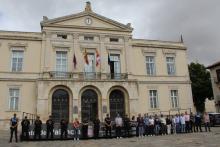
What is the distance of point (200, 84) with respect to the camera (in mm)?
44812

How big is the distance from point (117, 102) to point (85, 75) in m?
4.36

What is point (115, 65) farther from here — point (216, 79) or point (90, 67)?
point (216, 79)

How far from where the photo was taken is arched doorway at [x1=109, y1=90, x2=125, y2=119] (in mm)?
28031

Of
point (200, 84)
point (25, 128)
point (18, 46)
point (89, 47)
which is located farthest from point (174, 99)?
point (25, 128)

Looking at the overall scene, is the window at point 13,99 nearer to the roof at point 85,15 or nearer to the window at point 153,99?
Answer: the roof at point 85,15

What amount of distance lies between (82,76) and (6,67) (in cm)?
743

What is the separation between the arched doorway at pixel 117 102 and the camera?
2803 cm

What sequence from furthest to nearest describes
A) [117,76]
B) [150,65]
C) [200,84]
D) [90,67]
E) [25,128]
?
1. [200,84]
2. [150,65]
3. [117,76]
4. [90,67]
5. [25,128]

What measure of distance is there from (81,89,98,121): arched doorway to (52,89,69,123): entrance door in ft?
5.23

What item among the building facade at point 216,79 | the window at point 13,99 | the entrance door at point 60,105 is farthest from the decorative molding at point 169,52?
the window at point 13,99

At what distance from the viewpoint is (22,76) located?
87.4 ft

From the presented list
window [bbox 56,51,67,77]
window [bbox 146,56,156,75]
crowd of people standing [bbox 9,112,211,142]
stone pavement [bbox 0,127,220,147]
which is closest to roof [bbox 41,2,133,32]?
window [bbox 56,51,67,77]

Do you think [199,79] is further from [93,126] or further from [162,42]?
[93,126]

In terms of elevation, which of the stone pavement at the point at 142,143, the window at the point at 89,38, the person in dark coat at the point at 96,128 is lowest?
the stone pavement at the point at 142,143
